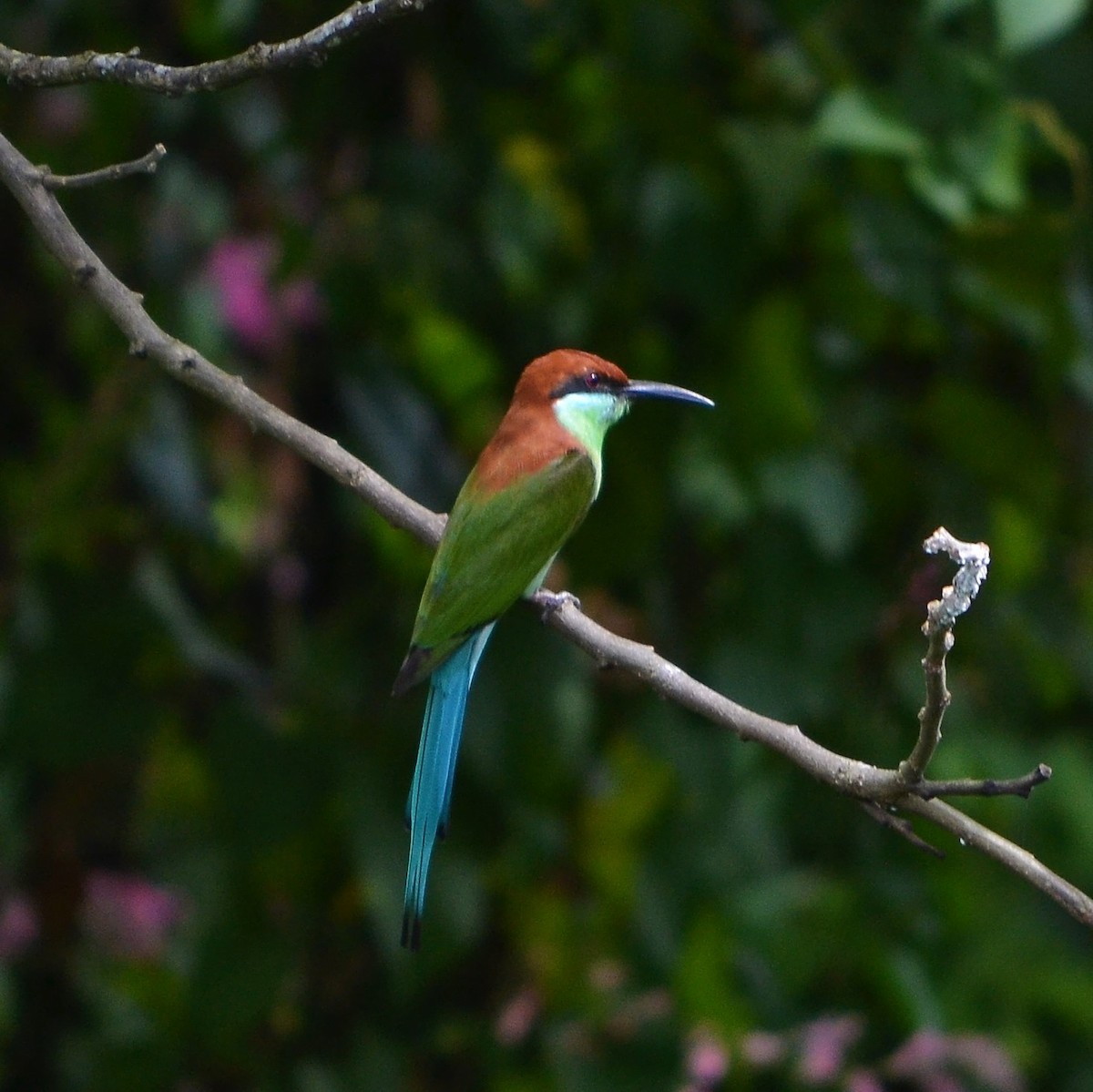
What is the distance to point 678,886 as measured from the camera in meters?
2.71

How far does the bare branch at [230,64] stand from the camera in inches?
59.6

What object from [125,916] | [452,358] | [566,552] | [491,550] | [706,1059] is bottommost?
[706,1059]

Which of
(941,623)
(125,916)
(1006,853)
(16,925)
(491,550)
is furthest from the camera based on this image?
(125,916)

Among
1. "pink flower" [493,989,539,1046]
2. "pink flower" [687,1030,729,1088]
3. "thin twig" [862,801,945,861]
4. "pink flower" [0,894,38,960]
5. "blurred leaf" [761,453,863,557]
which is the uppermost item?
"blurred leaf" [761,453,863,557]

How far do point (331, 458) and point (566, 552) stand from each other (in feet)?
2.85

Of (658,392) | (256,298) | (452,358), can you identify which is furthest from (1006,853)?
(256,298)

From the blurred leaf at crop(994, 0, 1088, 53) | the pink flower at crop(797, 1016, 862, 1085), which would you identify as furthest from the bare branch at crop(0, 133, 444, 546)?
the pink flower at crop(797, 1016, 862, 1085)

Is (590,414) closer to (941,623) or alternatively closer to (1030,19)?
(1030,19)

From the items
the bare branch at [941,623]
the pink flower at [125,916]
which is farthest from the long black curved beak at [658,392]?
the pink flower at [125,916]

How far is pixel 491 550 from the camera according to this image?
2258 millimetres

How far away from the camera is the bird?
2.04 meters

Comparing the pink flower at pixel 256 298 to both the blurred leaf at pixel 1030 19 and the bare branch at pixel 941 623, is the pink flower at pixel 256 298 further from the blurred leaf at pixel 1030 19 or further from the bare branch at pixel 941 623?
the bare branch at pixel 941 623

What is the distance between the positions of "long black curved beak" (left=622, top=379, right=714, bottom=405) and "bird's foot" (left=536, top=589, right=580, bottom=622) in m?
0.32

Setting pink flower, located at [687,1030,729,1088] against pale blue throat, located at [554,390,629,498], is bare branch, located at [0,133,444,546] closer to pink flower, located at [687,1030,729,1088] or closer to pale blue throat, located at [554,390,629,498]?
pale blue throat, located at [554,390,629,498]
